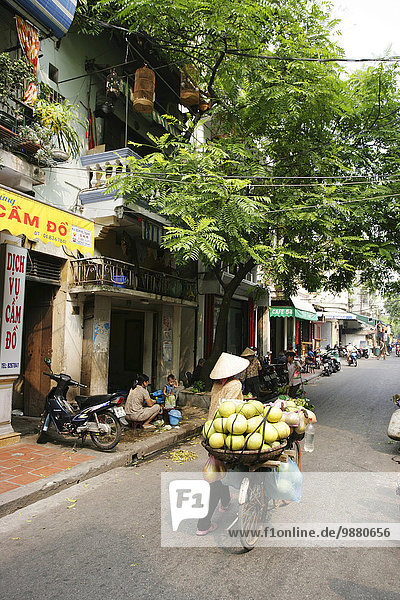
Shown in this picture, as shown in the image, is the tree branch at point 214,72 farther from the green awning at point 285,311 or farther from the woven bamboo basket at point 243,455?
the green awning at point 285,311

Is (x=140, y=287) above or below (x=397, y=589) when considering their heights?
above

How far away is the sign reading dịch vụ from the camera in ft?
24.8

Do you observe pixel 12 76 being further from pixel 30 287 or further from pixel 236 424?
pixel 236 424

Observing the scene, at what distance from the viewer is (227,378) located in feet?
15.7

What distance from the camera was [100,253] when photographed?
11.7 meters

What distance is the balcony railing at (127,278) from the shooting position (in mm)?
10250

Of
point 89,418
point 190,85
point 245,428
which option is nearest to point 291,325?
point 190,85

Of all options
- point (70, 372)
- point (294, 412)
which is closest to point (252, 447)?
point (294, 412)

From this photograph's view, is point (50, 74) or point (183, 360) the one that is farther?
point (183, 360)

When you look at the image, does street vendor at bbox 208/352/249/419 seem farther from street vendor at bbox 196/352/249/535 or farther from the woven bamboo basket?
the woven bamboo basket

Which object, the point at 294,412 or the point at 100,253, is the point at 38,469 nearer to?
the point at 294,412

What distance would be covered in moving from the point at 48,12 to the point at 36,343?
6946 mm

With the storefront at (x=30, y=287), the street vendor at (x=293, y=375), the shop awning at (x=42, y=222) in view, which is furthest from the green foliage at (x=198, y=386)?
the shop awning at (x=42, y=222)

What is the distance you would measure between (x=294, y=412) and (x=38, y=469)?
3953 millimetres
